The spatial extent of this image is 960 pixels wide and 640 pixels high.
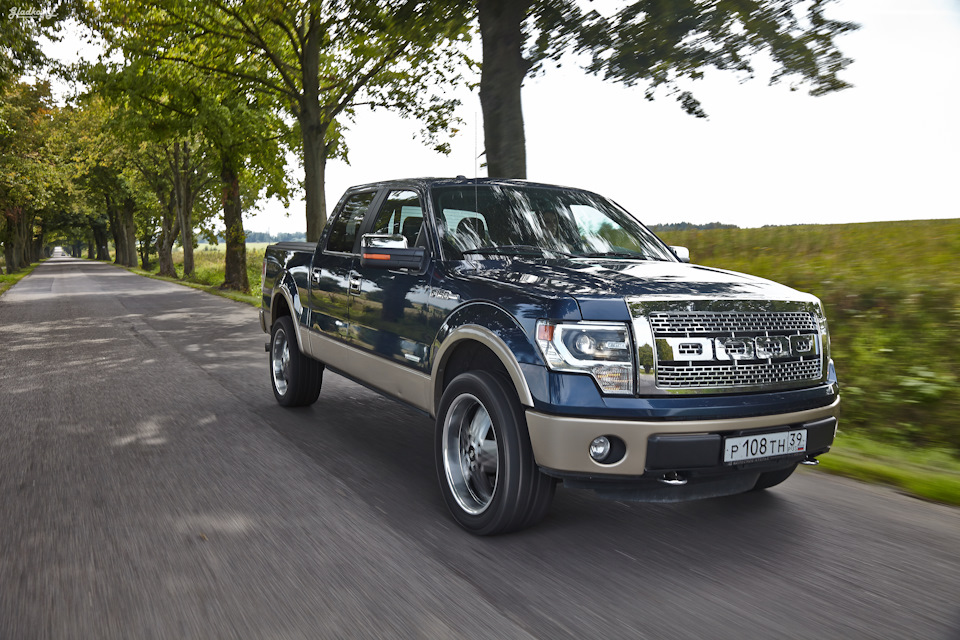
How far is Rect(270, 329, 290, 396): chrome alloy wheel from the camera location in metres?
7.17

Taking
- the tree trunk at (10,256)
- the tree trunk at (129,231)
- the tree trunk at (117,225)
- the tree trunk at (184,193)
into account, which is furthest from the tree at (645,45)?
the tree trunk at (117,225)

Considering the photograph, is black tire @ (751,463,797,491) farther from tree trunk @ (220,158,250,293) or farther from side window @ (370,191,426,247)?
tree trunk @ (220,158,250,293)

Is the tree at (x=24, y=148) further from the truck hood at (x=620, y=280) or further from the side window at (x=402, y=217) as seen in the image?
the truck hood at (x=620, y=280)

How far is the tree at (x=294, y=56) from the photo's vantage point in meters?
17.5

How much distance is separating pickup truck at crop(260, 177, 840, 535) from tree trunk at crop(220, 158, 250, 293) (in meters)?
22.3

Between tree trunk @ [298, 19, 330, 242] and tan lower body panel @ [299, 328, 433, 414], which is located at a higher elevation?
tree trunk @ [298, 19, 330, 242]

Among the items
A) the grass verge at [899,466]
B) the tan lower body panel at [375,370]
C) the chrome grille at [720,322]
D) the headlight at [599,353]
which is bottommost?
the grass verge at [899,466]

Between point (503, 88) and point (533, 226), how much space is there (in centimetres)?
533

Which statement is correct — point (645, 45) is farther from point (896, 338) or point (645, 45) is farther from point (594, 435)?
point (594, 435)

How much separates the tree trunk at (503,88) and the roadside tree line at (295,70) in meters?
0.02

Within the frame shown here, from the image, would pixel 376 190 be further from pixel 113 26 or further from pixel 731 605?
pixel 113 26

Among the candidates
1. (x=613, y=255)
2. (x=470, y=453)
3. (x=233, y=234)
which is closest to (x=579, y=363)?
(x=470, y=453)

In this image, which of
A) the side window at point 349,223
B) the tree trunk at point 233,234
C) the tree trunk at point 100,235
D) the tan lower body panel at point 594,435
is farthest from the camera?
the tree trunk at point 100,235

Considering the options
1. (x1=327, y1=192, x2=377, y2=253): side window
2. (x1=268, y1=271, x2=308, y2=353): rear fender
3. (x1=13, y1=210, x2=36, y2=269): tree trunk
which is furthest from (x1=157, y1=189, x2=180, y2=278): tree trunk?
(x1=327, y1=192, x2=377, y2=253): side window
